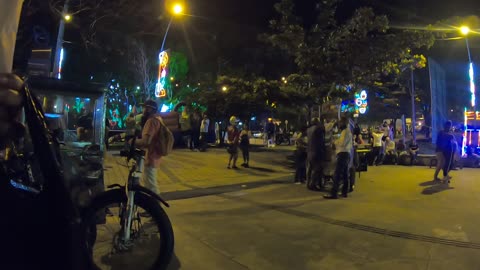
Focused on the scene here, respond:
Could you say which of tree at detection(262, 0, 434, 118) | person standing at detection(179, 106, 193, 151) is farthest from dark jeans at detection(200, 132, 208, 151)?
tree at detection(262, 0, 434, 118)

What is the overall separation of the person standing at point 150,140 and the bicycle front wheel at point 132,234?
167 centimetres

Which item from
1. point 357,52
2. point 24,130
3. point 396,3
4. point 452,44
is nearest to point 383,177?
point 357,52

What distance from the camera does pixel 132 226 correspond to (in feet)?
14.6

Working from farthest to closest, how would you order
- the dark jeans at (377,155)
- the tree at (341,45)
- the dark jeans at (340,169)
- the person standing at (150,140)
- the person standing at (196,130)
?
the person standing at (196,130)
the dark jeans at (377,155)
the tree at (341,45)
the dark jeans at (340,169)
the person standing at (150,140)

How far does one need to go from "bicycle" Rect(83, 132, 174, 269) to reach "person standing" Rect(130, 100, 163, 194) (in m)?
1.50

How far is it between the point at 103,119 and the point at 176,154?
11.9m

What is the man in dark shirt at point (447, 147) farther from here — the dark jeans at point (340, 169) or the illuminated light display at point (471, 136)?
the illuminated light display at point (471, 136)

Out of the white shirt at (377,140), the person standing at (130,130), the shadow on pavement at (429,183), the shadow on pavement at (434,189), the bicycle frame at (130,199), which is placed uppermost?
the person standing at (130,130)

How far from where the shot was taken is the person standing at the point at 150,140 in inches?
242

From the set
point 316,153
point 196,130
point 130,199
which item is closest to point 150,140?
point 130,199

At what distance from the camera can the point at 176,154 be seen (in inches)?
724

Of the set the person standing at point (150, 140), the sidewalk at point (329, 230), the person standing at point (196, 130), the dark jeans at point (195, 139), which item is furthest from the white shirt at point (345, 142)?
the dark jeans at point (195, 139)

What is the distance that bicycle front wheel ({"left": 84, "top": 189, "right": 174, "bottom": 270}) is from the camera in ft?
13.8

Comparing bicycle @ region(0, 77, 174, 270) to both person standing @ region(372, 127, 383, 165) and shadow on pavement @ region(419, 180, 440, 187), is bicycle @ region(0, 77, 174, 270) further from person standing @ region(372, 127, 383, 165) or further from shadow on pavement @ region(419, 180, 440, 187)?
person standing @ region(372, 127, 383, 165)
